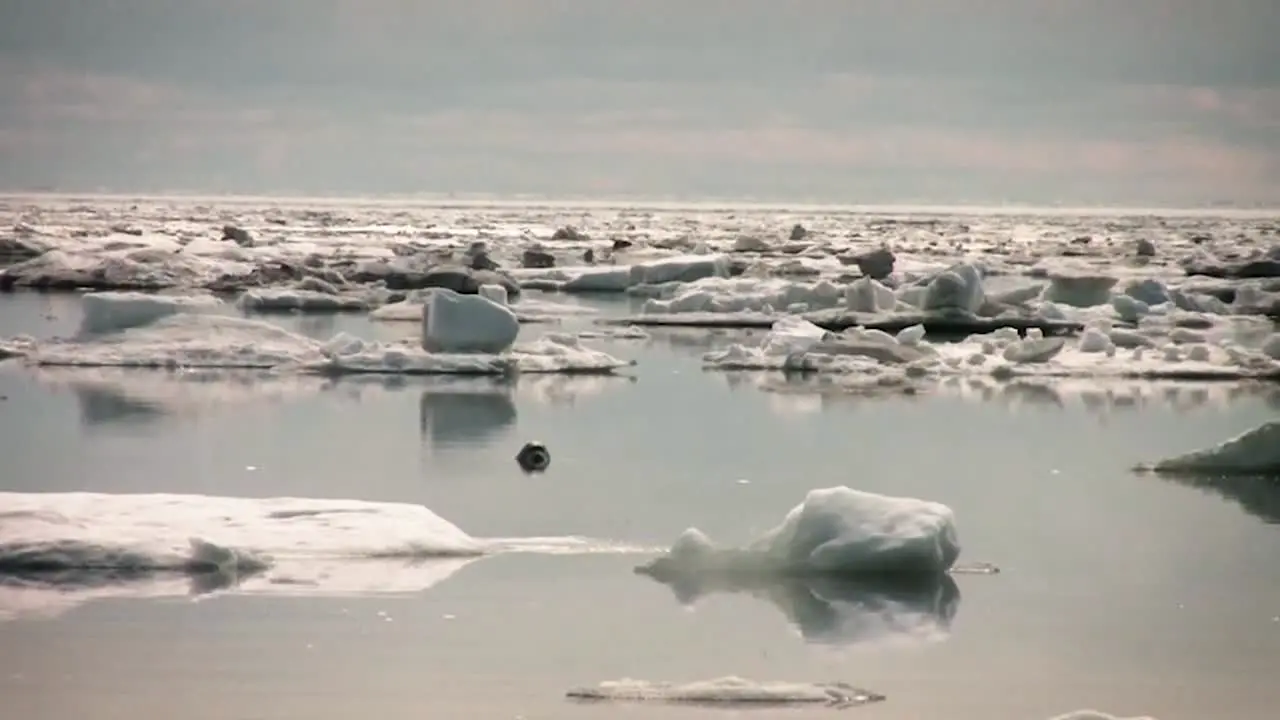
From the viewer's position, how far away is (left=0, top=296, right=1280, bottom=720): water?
525cm

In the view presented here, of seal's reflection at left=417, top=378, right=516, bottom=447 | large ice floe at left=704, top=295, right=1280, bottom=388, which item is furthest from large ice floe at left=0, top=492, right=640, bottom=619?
large ice floe at left=704, top=295, right=1280, bottom=388

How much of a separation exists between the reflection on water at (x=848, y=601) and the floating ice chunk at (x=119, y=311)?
26.3ft

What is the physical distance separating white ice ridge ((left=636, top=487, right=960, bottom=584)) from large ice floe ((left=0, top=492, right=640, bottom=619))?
0.56 m

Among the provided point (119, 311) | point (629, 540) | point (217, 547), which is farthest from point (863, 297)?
point (217, 547)

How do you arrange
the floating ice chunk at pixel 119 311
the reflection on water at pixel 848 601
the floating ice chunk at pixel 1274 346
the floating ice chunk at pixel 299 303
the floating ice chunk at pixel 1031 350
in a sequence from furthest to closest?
the floating ice chunk at pixel 299 303
the floating ice chunk at pixel 1274 346
the floating ice chunk at pixel 1031 350
the floating ice chunk at pixel 119 311
the reflection on water at pixel 848 601

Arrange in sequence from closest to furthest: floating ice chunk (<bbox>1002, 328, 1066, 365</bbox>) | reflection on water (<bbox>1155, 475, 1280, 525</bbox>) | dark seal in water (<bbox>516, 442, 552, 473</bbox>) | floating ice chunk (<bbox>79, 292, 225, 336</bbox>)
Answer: reflection on water (<bbox>1155, 475, 1280, 525</bbox>), dark seal in water (<bbox>516, 442, 552, 473</bbox>), floating ice chunk (<bbox>79, 292, 225, 336</bbox>), floating ice chunk (<bbox>1002, 328, 1066, 365</bbox>)

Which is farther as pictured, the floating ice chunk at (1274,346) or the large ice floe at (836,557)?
the floating ice chunk at (1274,346)

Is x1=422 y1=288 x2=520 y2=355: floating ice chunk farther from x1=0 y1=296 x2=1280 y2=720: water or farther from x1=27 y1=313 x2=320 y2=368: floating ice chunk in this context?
x1=27 y1=313 x2=320 y2=368: floating ice chunk

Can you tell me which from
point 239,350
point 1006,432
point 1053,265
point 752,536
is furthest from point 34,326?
point 1053,265

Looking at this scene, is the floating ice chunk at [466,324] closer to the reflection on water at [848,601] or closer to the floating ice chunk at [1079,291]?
the reflection on water at [848,601]

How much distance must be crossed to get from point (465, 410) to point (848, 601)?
17.4 ft

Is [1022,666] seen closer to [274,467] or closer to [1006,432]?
[274,467]

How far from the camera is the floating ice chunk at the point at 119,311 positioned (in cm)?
1380

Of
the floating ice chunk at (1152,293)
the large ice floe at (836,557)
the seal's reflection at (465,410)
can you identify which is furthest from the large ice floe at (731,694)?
the floating ice chunk at (1152,293)
